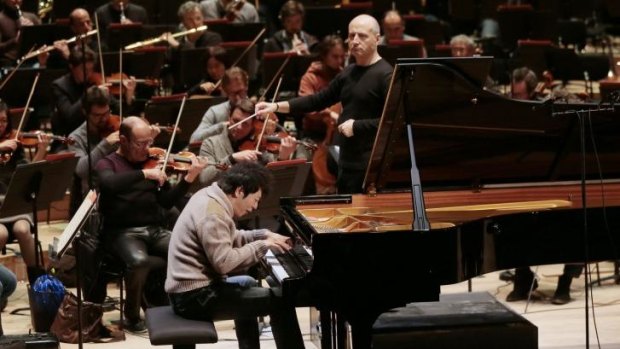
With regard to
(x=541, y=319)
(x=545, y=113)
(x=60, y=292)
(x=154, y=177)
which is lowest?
(x=541, y=319)

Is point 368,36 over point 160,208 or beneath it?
over

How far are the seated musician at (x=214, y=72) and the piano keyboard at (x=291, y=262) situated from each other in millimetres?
4268

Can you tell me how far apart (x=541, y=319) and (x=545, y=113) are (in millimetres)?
1666

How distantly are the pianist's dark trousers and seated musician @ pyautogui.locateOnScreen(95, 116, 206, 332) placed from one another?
1421 mm

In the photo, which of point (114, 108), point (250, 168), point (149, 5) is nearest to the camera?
point (250, 168)

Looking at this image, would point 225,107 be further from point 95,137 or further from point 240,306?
point 240,306

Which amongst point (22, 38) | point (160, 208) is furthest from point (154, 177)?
point (22, 38)

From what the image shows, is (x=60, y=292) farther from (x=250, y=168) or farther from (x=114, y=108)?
(x=114, y=108)

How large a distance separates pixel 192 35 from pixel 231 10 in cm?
85

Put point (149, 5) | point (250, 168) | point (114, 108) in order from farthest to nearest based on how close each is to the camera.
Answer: point (149, 5) < point (114, 108) < point (250, 168)

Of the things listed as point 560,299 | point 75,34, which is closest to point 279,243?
point 560,299

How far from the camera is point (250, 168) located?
227 inches

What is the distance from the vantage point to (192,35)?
11.6 metres

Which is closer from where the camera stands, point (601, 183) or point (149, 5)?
point (601, 183)
